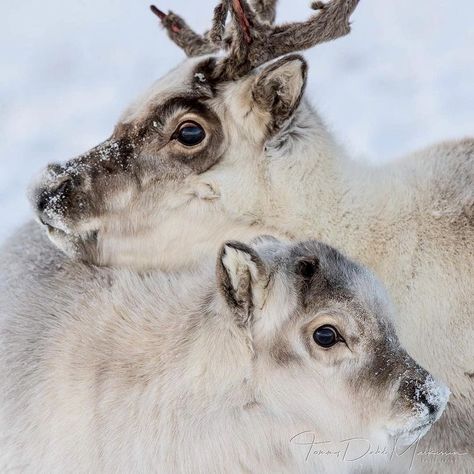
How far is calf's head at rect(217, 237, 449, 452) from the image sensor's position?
14.6 feet

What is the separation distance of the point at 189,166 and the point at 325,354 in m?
1.52

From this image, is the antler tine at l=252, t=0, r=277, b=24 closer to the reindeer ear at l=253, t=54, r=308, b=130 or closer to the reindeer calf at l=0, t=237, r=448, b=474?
the reindeer ear at l=253, t=54, r=308, b=130

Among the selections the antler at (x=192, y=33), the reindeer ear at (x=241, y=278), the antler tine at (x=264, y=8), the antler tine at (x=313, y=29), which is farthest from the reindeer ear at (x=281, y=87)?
the reindeer ear at (x=241, y=278)

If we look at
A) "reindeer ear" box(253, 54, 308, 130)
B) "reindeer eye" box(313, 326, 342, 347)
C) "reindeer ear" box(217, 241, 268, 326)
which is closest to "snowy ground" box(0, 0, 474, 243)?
"reindeer ear" box(253, 54, 308, 130)

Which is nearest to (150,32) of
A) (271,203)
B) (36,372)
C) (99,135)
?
(99,135)

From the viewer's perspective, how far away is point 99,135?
9.69m

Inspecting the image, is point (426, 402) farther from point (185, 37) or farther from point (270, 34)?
point (185, 37)

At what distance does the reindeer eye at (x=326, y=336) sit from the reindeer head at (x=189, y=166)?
1154mm

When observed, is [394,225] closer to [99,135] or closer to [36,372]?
[36,372]

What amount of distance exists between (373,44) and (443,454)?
21.8 feet

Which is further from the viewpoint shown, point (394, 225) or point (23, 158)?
point (23, 158)

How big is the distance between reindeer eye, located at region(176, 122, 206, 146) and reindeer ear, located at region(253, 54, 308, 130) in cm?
37

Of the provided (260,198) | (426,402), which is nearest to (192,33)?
(260,198)

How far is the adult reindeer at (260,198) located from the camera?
17.5 ft
